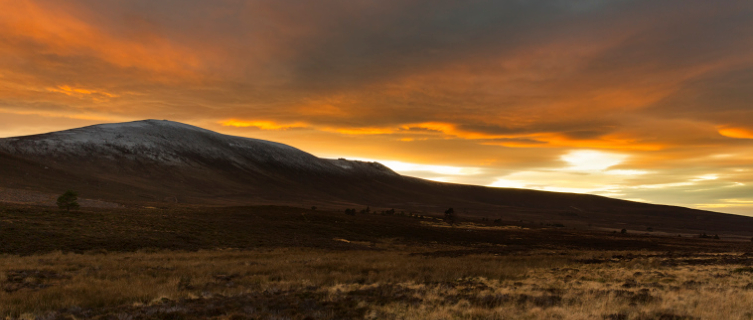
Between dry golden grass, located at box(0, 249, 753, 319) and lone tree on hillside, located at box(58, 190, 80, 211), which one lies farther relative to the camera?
lone tree on hillside, located at box(58, 190, 80, 211)

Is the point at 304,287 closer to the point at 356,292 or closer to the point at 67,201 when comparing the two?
the point at 356,292

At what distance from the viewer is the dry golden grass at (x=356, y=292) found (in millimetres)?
12211

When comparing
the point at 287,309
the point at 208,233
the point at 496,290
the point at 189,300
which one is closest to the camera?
the point at 287,309

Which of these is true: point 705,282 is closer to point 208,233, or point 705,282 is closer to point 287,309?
point 287,309

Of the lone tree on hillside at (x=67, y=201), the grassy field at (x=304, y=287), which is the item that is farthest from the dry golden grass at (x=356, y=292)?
the lone tree on hillside at (x=67, y=201)

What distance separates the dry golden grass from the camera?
1221cm

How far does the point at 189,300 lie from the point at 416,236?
1886 inches

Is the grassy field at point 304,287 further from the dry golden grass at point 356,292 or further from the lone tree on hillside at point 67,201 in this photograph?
the lone tree on hillside at point 67,201

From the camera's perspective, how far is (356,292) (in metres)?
16.6

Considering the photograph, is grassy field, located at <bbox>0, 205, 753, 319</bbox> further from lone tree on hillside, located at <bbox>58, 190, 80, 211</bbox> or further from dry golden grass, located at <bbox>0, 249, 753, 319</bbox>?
lone tree on hillside, located at <bbox>58, 190, 80, 211</bbox>

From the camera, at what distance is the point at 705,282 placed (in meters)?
19.5

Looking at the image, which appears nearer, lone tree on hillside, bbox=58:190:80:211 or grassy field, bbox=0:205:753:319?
grassy field, bbox=0:205:753:319

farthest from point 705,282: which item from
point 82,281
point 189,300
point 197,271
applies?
point 82,281

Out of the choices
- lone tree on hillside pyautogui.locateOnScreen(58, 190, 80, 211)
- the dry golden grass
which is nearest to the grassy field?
the dry golden grass
